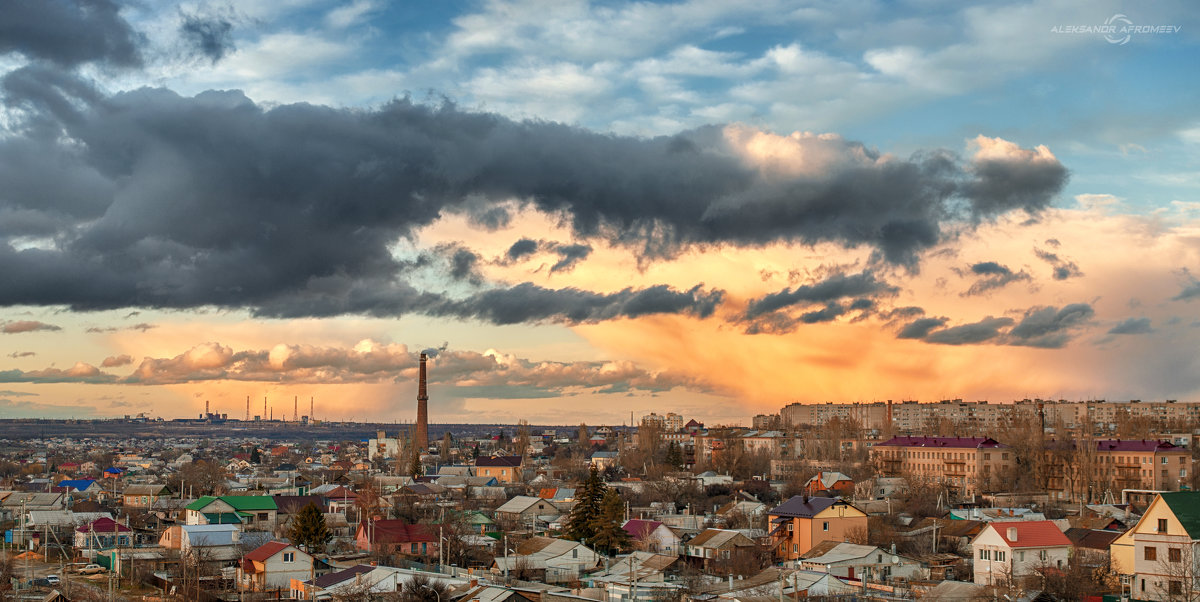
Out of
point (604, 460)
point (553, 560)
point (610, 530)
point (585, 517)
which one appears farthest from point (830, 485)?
point (604, 460)

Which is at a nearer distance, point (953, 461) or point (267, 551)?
point (267, 551)

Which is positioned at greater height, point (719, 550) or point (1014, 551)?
point (1014, 551)

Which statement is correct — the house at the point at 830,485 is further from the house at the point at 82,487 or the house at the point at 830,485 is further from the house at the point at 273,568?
the house at the point at 82,487

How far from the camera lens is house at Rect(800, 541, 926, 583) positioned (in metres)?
38.1

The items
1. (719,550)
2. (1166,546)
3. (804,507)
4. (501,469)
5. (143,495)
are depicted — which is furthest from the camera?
(501,469)

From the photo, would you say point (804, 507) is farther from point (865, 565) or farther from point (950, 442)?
point (950, 442)

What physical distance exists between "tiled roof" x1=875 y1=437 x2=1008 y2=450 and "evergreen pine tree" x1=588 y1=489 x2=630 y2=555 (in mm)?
43500

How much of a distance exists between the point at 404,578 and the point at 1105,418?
118 metres

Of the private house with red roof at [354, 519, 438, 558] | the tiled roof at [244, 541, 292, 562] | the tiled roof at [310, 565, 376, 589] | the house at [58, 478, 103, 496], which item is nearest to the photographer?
the tiled roof at [310, 565, 376, 589]

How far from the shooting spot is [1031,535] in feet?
123

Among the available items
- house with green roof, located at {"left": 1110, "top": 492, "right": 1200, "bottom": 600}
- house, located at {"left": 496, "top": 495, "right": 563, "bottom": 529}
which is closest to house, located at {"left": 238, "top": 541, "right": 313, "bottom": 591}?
house, located at {"left": 496, "top": 495, "right": 563, "bottom": 529}

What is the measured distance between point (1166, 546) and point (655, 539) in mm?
20345

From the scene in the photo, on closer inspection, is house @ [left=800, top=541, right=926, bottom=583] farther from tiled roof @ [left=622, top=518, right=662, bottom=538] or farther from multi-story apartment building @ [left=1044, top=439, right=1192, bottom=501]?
multi-story apartment building @ [left=1044, top=439, right=1192, bottom=501]

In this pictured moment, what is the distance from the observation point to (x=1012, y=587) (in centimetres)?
3244
